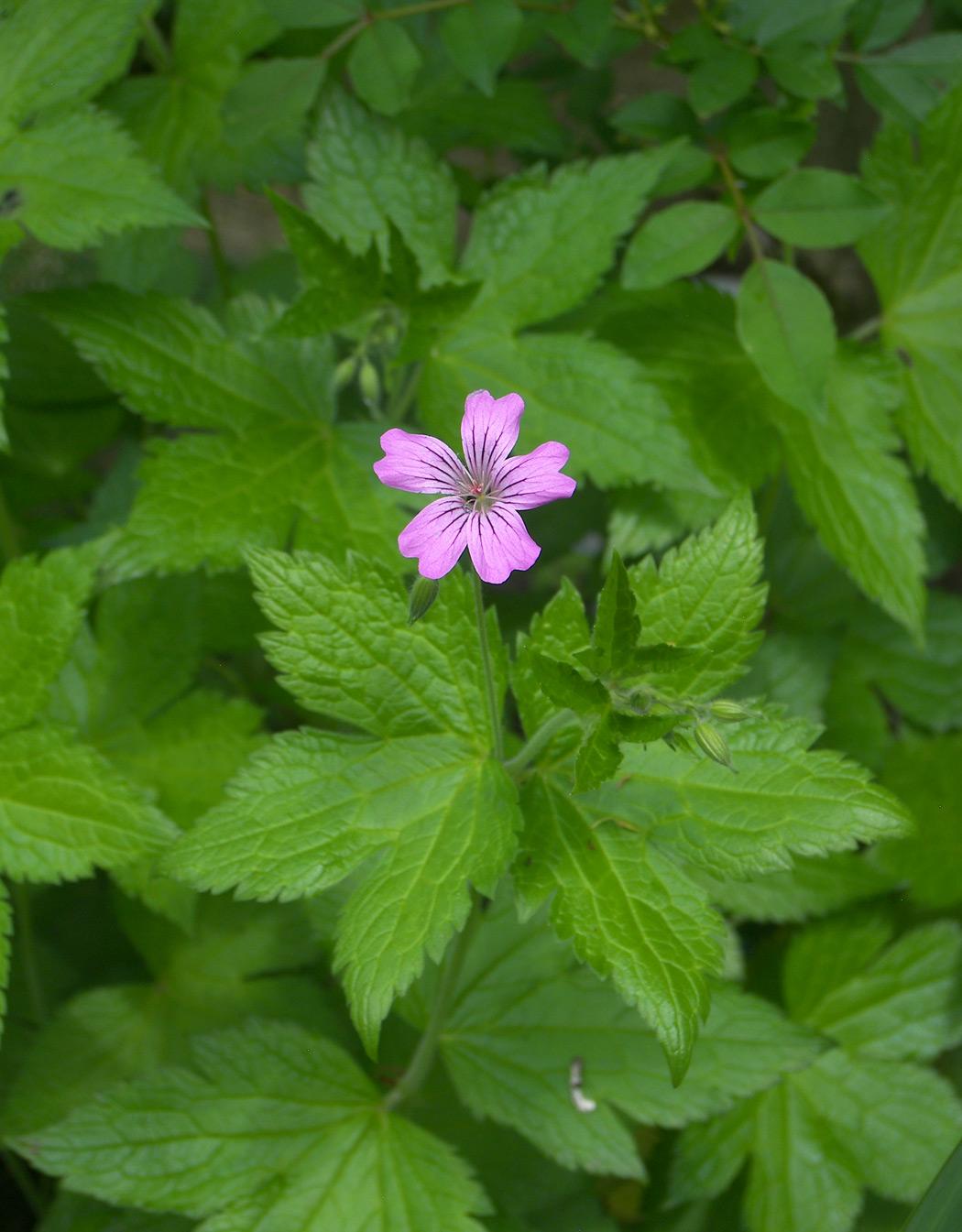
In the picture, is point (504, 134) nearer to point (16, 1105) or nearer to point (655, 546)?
point (655, 546)

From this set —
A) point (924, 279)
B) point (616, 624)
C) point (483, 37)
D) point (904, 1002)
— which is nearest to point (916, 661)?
point (904, 1002)

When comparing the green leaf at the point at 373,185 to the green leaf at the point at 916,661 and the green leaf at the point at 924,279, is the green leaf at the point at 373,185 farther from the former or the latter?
the green leaf at the point at 916,661

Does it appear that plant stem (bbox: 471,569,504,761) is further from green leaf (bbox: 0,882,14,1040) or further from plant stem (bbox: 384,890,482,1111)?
green leaf (bbox: 0,882,14,1040)

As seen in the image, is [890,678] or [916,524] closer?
[916,524]

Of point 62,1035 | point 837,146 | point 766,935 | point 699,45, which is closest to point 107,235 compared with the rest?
point 699,45

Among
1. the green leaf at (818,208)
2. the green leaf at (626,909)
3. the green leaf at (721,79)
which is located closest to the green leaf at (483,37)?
the green leaf at (721,79)
